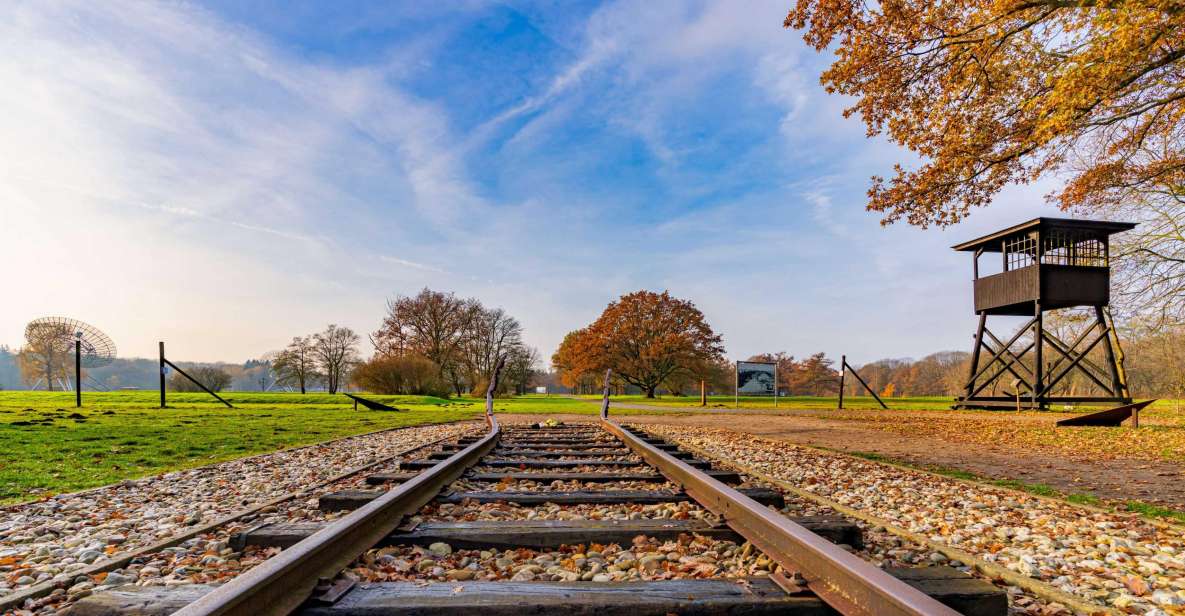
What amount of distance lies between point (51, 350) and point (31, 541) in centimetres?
7287

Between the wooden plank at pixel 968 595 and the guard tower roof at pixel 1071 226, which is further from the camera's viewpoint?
the guard tower roof at pixel 1071 226

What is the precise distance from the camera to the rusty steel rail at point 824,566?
1621 millimetres

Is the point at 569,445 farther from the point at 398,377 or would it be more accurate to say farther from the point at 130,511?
the point at 398,377

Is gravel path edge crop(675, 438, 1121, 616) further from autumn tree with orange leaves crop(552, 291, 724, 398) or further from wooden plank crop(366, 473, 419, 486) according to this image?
autumn tree with orange leaves crop(552, 291, 724, 398)

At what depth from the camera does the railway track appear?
1775mm

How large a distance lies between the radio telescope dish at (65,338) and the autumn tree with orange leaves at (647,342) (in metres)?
42.9

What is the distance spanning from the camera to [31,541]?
3.19 meters

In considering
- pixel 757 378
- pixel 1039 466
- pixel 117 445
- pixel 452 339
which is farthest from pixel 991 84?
pixel 452 339

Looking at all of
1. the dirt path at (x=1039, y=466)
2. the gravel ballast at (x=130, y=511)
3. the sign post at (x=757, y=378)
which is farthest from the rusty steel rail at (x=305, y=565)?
the sign post at (x=757, y=378)

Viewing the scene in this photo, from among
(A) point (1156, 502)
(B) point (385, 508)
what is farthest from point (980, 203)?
(B) point (385, 508)

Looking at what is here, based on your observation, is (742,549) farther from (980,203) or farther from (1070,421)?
(1070,421)

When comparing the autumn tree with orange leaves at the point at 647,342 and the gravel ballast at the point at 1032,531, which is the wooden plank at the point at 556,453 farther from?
the autumn tree with orange leaves at the point at 647,342

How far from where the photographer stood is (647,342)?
145ft

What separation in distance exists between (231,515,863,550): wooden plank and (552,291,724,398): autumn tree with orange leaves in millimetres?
39272
